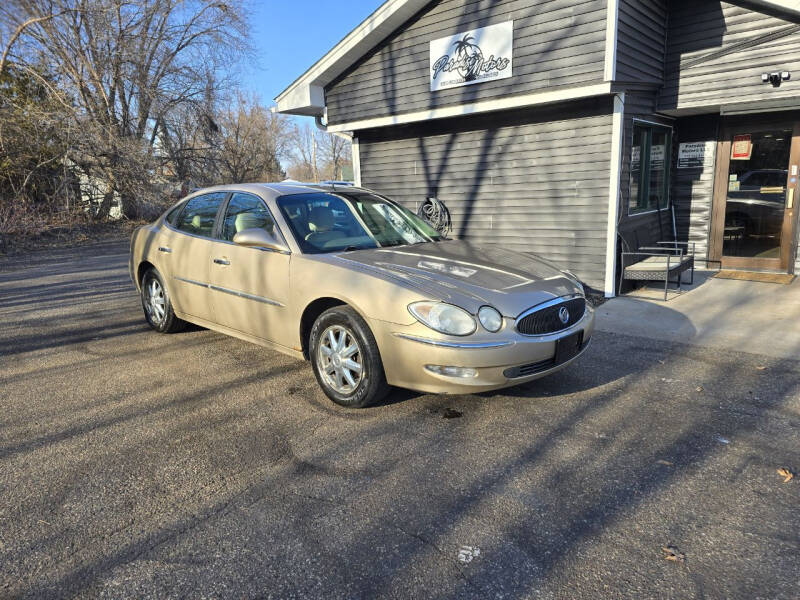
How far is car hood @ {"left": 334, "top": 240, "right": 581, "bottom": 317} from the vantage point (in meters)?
3.47

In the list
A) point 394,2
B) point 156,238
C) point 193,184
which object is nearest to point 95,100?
point 193,184

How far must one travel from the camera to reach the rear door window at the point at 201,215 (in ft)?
16.5

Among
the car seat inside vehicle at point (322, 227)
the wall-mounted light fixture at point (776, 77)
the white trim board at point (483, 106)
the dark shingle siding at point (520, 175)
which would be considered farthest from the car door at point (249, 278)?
the wall-mounted light fixture at point (776, 77)

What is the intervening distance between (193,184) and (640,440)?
20449 millimetres

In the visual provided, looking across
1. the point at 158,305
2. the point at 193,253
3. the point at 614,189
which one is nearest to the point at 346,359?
the point at 193,253

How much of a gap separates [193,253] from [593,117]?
5338 millimetres

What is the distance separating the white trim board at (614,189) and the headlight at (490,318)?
4432 mm

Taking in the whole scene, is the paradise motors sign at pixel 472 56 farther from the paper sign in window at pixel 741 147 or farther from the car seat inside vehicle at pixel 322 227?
the car seat inside vehicle at pixel 322 227

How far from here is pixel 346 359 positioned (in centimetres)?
374

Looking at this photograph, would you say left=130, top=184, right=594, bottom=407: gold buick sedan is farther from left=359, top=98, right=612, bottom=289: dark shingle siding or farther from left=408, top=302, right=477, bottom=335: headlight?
left=359, top=98, right=612, bottom=289: dark shingle siding

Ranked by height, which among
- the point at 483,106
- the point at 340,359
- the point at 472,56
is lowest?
the point at 340,359

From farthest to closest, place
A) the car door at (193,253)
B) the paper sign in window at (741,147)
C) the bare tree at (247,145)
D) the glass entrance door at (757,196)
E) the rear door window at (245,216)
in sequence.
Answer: the bare tree at (247,145), the paper sign in window at (741,147), the glass entrance door at (757,196), the car door at (193,253), the rear door window at (245,216)

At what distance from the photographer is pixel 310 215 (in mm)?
4512

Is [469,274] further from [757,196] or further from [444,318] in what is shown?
[757,196]
